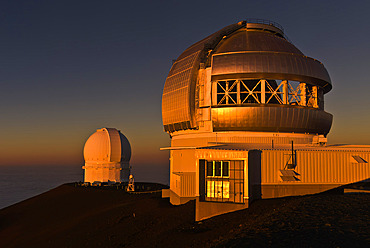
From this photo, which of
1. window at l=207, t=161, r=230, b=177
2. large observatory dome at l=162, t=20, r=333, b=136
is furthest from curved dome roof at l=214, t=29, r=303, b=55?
window at l=207, t=161, r=230, b=177

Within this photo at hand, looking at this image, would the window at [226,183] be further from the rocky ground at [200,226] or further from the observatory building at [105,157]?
the observatory building at [105,157]

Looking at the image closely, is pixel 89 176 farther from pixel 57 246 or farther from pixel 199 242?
pixel 199 242

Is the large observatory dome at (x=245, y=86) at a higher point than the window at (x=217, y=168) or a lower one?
higher

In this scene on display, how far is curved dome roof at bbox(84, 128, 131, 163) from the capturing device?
5238 centimetres

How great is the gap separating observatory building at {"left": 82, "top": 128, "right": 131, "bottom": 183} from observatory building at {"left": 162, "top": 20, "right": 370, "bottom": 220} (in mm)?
21877

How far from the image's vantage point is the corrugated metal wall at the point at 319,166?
21719mm

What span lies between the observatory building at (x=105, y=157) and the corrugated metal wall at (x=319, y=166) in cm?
3549

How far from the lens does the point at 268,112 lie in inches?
1012

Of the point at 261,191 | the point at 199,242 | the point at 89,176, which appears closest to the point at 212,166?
the point at 261,191

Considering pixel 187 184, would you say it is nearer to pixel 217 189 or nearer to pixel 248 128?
pixel 217 189

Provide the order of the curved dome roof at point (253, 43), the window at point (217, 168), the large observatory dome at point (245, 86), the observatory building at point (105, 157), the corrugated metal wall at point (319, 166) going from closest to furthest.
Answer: the corrugated metal wall at point (319, 166) < the window at point (217, 168) < the large observatory dome at point (245, 86) < the curved dome roof at point (253, 43) < the observatory building at point (105, 157)

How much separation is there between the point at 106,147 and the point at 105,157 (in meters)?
1.65

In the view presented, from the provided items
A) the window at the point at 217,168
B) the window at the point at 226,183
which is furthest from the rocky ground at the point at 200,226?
the window at the point at 217,168

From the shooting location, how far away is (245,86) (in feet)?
87.0
